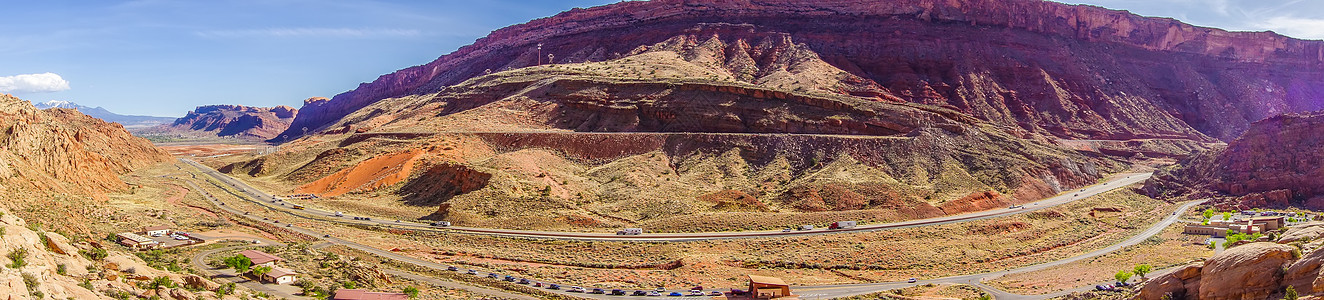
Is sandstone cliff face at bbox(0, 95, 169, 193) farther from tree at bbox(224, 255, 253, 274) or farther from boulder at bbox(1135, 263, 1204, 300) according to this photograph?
boulder at bbox(1135, 263, 1204, 300)

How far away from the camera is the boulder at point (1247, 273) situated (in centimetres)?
1998

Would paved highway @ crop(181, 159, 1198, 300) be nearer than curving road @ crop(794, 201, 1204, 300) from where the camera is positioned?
No

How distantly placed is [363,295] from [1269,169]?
2807 inches

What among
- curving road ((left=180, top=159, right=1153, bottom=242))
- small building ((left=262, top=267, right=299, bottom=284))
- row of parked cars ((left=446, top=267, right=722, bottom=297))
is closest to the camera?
small building ((left=262, top=267, right=299, bottom=284))

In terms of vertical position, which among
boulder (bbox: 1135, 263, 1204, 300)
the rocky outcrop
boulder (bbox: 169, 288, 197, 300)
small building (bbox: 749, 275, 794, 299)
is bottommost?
small building (bbox: 749, 275, 794, 299)

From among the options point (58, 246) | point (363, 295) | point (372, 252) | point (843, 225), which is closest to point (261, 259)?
point (363, 295)

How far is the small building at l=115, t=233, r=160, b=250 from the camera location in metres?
→ 41.4

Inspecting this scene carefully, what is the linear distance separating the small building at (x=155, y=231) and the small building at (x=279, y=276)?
14592 millimetres

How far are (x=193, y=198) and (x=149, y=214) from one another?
52.7 ft

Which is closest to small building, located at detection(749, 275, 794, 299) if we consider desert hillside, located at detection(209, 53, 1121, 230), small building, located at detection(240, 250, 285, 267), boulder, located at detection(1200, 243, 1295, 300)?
desert hillside, located at detection(209, 53, 1121, 230)

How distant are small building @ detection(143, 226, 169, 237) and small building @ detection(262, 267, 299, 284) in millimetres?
14592

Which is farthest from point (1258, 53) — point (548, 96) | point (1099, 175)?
point (548, 96)

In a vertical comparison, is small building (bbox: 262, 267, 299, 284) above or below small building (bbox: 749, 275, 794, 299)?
above

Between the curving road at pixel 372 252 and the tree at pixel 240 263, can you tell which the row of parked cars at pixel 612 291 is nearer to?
the curving road at pixel 372 252
